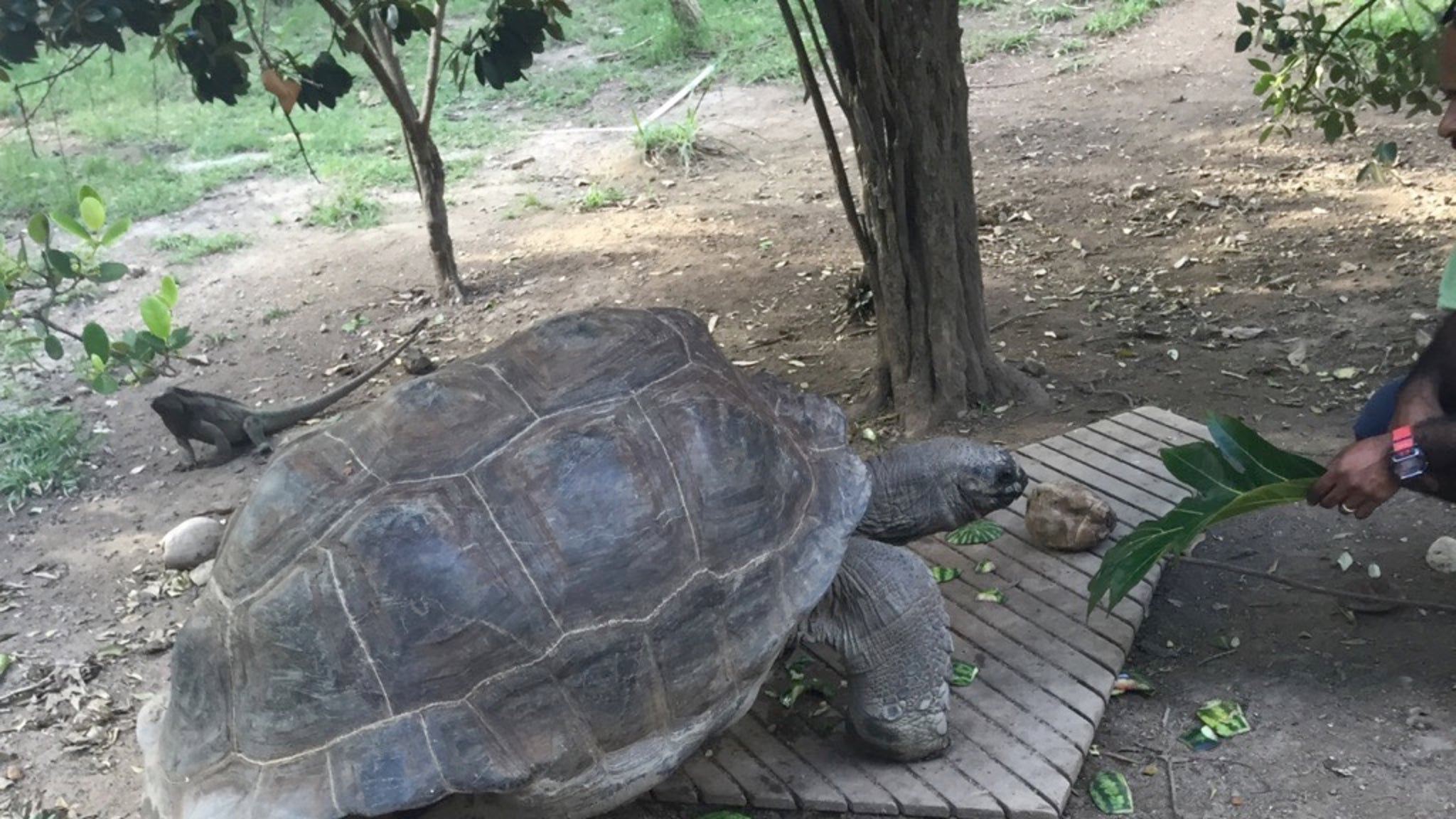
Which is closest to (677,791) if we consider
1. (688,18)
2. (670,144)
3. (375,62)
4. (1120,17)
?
(375,62)

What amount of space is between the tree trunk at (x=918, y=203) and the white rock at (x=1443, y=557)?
1.68 m

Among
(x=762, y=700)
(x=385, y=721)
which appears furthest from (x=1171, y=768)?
(x=385, y=721)

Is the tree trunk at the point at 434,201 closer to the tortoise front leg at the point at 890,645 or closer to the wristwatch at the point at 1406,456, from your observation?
the tortoise front leg at the point at 890,645

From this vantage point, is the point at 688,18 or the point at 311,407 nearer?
the point at 311,407

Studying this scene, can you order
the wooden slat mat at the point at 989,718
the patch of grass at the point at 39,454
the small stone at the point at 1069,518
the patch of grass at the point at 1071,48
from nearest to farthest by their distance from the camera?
1. the wooden slat mat at the point at 989,718
2. the small stone at the point at 1069,518
3. the patch of grass at the point at 39,454
4. the patch of grass at the point at 1071,48

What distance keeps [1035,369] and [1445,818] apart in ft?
8.86

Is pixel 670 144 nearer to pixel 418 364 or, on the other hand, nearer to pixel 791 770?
pixel 418 364

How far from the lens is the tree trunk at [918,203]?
4188mm

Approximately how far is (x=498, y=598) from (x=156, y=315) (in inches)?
97.1

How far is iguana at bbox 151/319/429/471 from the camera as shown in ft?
17.8

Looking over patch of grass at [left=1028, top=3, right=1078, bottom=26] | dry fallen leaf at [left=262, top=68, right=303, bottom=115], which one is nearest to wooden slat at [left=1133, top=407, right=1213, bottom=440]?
dry fallen leaf at [left=262, top=68, right=303, bottom=115]

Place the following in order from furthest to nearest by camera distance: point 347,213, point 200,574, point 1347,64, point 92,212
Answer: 1. point 347,213
2. point 1347,64
3. point 200,574
4. point 92,212

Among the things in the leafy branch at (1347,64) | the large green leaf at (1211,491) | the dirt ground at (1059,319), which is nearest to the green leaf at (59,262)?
the dirt ground at (1059,319)

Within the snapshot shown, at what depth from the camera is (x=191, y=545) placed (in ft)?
14.5
